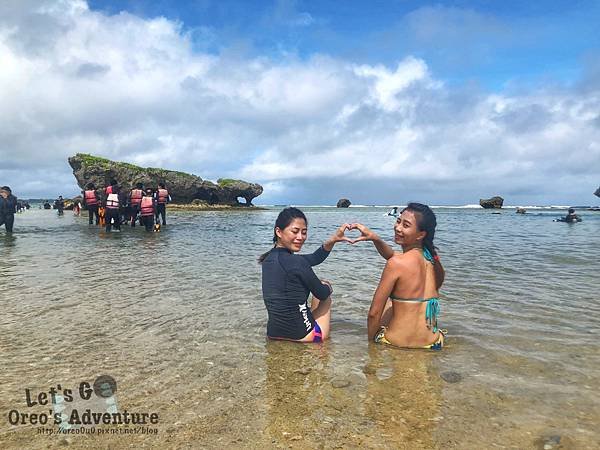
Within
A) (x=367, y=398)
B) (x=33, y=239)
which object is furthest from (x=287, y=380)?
(x=33, y=239)

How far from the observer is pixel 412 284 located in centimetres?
456

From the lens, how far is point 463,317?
6418 mm

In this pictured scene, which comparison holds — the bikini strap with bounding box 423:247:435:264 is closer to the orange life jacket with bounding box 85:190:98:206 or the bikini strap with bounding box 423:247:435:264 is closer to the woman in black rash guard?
the woman in black rash guard

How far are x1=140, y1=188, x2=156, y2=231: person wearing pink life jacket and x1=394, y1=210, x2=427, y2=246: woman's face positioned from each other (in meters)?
19.9

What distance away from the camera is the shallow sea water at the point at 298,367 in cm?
301

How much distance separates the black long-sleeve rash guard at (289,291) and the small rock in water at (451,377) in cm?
163

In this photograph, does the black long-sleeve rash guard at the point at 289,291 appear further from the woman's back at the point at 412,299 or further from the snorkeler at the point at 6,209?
the snorkeler at the point at 6,209

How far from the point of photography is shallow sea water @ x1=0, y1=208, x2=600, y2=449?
301 cm

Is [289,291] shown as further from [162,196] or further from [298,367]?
[162,196]

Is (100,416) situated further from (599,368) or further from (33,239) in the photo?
(33,239)

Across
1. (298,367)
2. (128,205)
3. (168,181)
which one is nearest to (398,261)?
(298,367)

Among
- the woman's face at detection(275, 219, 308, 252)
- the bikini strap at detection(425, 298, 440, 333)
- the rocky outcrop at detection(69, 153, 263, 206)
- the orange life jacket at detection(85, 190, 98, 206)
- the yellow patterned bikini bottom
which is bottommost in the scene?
the yellow patterned bikini bottom

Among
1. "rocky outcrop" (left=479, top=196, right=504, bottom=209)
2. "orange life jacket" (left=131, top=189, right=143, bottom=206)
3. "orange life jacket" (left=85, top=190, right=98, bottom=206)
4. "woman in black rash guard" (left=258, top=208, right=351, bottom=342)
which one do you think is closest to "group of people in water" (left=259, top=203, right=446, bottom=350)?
"woman in black rash guard" (left=258, top=208, right=351, bottom=342)

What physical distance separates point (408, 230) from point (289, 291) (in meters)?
1.62
